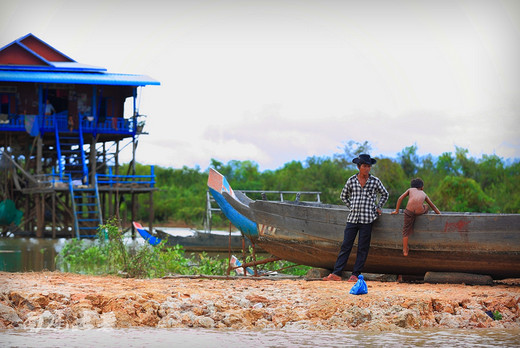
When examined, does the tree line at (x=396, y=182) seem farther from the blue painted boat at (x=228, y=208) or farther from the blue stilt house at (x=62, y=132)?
the blue painted boat at (x=228, y=208)

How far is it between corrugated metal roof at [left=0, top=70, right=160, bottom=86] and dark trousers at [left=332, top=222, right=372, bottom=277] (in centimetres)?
Answer: 1714

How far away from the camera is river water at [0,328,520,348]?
583 cm

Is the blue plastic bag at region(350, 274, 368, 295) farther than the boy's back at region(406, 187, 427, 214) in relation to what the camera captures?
No

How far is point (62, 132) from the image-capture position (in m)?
24.9

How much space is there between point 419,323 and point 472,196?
20290mm

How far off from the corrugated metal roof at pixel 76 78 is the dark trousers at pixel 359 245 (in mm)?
17141

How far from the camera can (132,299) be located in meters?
6.67

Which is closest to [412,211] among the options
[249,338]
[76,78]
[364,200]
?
[364,200]

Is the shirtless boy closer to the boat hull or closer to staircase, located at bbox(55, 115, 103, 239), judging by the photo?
the boat hull

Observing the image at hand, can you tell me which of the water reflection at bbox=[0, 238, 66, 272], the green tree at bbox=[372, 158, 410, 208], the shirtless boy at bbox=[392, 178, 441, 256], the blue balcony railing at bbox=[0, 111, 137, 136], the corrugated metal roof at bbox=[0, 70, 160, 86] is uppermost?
the corrugated metal roof at bbox=[0, 70, 160, 86]

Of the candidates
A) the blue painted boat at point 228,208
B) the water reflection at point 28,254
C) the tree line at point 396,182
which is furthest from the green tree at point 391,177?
the blue painted boat at point 228,208

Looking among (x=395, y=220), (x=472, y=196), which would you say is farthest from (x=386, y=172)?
(x=395, y=220)

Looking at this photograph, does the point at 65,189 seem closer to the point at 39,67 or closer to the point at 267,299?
the point at 39,67

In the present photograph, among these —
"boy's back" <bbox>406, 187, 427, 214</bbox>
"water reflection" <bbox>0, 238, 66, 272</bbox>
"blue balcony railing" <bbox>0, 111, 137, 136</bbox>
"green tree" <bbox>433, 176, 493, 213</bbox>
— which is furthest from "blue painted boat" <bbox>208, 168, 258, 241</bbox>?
"green tree" <bbox>433, 176, 493, 213</bbox>
